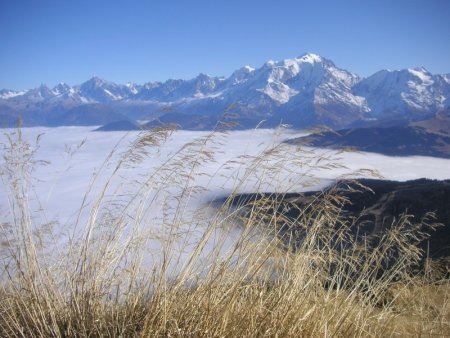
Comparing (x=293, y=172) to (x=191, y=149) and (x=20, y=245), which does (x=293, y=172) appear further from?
(x=20, y=245)

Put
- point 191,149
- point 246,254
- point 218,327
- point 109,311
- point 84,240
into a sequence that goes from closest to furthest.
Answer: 1. point 218,327
2. point 109,311
3. point 246,254
4. point 84,240
5. point 191,149

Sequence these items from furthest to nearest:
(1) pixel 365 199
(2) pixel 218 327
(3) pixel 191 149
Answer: (1) pixel 365 199
(3) pixel 191 149
(2) pixel 218 327

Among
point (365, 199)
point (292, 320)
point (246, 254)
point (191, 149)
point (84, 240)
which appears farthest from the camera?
point (365, 199)

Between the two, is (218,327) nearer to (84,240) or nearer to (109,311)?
(109,311)

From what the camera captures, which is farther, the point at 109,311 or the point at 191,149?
the point at 191,149

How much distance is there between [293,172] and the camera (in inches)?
124

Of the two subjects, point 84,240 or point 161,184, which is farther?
point 161,184

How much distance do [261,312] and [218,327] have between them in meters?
0.34

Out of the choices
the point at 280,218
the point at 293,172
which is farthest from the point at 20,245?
the point at 293,172

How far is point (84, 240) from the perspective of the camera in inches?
108

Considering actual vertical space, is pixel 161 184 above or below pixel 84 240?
above

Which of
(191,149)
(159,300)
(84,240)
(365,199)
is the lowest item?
(365,199)

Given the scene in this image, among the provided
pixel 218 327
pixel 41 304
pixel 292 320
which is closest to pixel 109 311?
pixel 41 304

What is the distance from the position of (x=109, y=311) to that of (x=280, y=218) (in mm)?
1313
